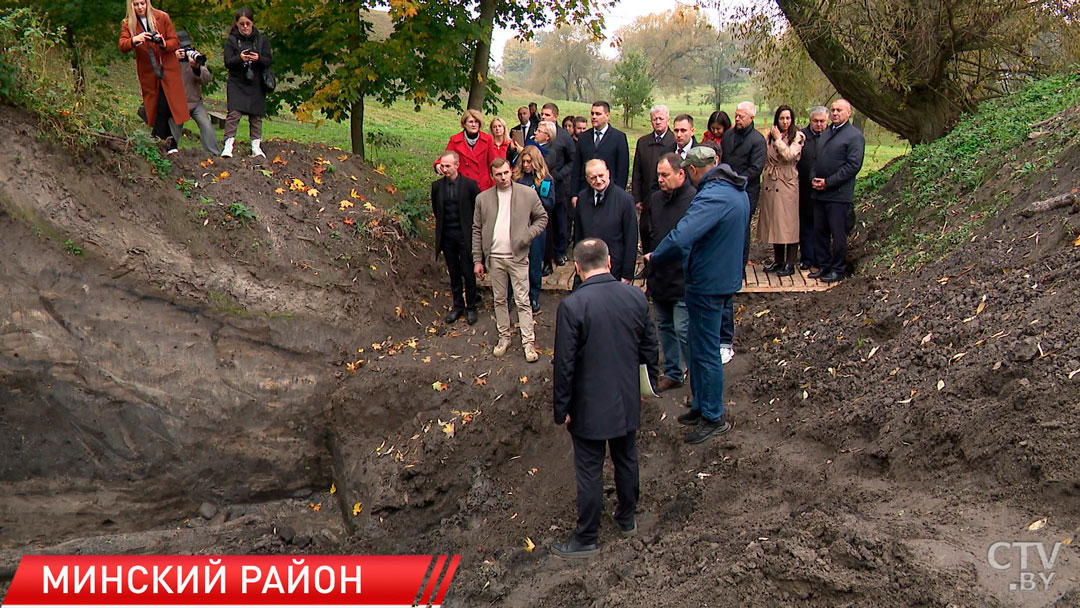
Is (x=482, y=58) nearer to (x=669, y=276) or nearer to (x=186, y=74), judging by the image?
(x=186, y=74)

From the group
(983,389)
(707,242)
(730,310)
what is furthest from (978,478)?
(730,310)

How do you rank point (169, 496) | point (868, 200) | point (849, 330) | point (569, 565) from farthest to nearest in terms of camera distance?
1. point (868, 200)
2. point (169, 496)
3. point (849, 330)
4. point (569, 565)

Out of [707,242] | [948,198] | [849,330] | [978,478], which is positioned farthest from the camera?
[948,198]

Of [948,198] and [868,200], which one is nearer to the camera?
[948,198]

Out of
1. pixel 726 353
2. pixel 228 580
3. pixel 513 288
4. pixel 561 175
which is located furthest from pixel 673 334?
pixel 228 580

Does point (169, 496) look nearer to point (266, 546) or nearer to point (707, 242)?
point (266, 546)

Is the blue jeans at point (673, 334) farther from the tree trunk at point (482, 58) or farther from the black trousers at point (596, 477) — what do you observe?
the tree trunk at point (482, 58)

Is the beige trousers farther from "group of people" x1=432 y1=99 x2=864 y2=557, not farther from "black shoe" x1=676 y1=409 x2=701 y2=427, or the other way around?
"black shoe" x1=676 y1=409 x2=701 y2=427

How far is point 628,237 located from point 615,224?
0.54ft

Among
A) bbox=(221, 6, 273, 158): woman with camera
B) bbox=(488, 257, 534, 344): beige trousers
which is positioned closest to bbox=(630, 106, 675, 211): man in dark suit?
bbox=(488, 257, 534, 344): beige trousers

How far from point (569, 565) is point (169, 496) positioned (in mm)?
4476

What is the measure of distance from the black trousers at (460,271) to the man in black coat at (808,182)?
378cm

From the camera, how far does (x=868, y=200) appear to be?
1065cm

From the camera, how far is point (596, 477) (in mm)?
A: 5105
